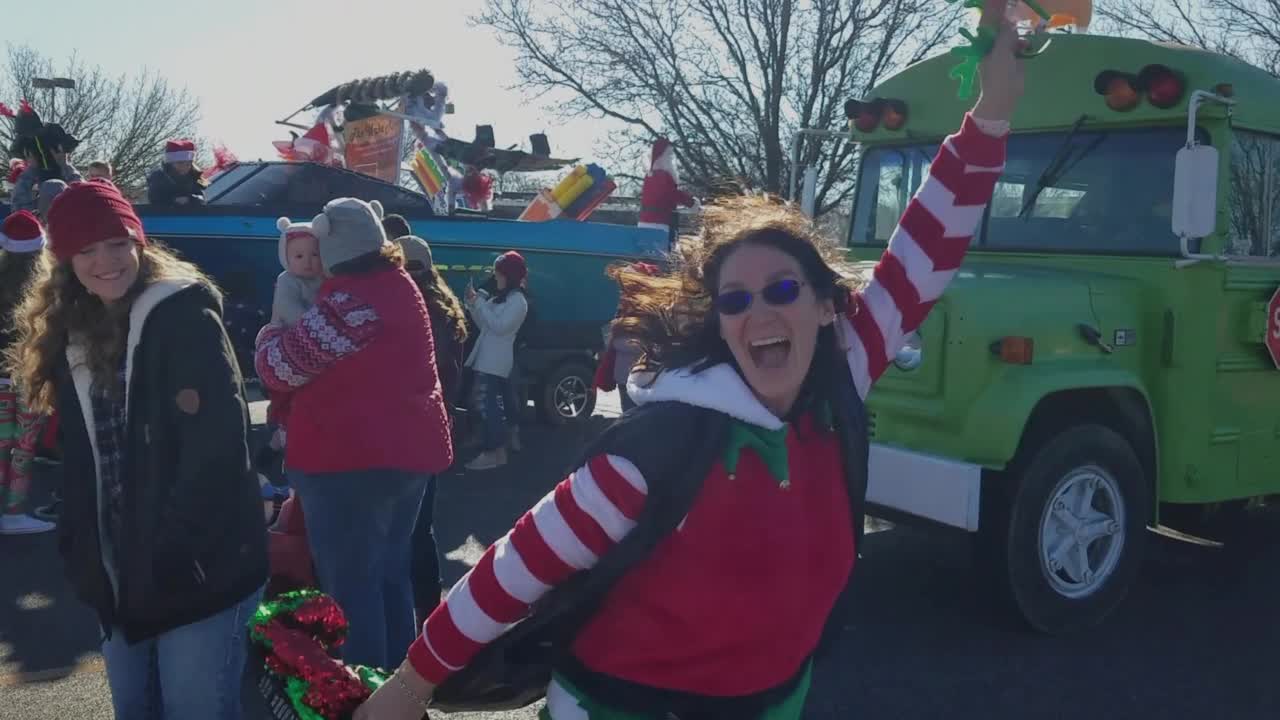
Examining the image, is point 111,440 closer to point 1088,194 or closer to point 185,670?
point 185,670

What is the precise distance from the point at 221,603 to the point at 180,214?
7.03 meters

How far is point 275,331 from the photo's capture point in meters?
3.72

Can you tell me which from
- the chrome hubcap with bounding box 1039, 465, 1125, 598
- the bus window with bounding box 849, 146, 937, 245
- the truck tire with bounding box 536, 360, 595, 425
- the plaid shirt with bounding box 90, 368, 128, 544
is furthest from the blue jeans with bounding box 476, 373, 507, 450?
the plaid shirt with bounding box 90, 368, 128, 544

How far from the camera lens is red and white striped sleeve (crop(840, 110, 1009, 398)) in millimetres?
2102

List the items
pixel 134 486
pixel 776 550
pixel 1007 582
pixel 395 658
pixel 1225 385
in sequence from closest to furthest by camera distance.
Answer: pixel 776 550, pixel 134 486, pixel 395 658, pixel 1007 582, pixel 1225 385

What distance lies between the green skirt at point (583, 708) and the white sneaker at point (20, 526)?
5.32m

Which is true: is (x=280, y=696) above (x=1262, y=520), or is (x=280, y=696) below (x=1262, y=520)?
above

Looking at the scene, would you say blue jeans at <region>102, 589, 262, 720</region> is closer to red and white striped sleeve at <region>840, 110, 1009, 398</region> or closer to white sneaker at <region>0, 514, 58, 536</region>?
red and white striped sleeve at <region>840, 110, 1009, 398</region>

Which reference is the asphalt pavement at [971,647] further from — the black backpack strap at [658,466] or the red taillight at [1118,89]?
the black backpack strap at [658,466]

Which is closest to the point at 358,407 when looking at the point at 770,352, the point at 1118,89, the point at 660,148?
the point at 770,352

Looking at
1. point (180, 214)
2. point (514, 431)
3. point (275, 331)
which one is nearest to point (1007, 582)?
point (275, 331)

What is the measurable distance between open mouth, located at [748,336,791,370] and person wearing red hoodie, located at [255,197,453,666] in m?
1.90

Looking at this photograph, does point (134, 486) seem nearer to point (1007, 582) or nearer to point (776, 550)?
point (776, 550)

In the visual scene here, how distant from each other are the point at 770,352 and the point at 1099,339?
3504 mm
